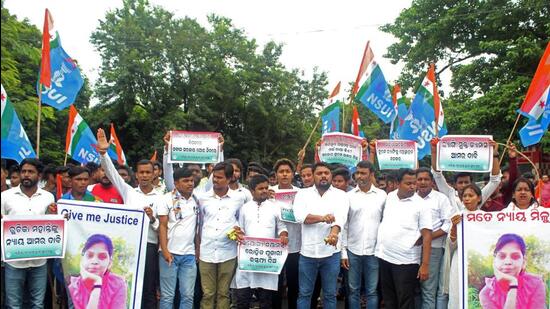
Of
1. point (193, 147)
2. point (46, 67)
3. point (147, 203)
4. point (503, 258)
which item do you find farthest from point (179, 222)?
point (46, 67)

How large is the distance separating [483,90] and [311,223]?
16.3 metres

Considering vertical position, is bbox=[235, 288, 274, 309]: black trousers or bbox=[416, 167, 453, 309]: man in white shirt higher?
bbox=[416, 167, 453, 309]: man in white shirt

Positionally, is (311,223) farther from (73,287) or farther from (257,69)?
(257,69)

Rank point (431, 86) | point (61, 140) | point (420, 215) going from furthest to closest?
point (61, 140)
point (431, 86)
point (420, 215)

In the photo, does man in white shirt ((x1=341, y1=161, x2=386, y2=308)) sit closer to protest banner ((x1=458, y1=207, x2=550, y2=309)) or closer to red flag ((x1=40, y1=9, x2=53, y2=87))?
protest banner ((x1=458, y1=207, x2=550, y2=309))

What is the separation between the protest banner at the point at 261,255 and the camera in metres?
6.20

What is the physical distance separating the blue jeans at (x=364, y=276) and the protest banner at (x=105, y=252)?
2301 millimetres

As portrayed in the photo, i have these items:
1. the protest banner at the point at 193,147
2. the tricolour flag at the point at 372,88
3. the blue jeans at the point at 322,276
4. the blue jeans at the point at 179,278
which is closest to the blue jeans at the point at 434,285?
the blue jeans at the point at 322,276

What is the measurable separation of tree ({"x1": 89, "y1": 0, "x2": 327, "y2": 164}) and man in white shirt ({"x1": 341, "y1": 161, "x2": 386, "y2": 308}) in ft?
78.7

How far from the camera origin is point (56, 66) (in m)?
8.66

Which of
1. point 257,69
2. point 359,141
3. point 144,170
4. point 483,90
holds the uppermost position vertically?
point 257,69

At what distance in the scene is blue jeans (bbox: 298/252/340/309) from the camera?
20.6 feet

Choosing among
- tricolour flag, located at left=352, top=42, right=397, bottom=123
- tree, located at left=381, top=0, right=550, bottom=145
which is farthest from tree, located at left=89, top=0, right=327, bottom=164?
tricolour flag, located at left=352, top=42, right=397, bottom=123

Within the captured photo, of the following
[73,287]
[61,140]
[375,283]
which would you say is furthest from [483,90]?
[61,140]
